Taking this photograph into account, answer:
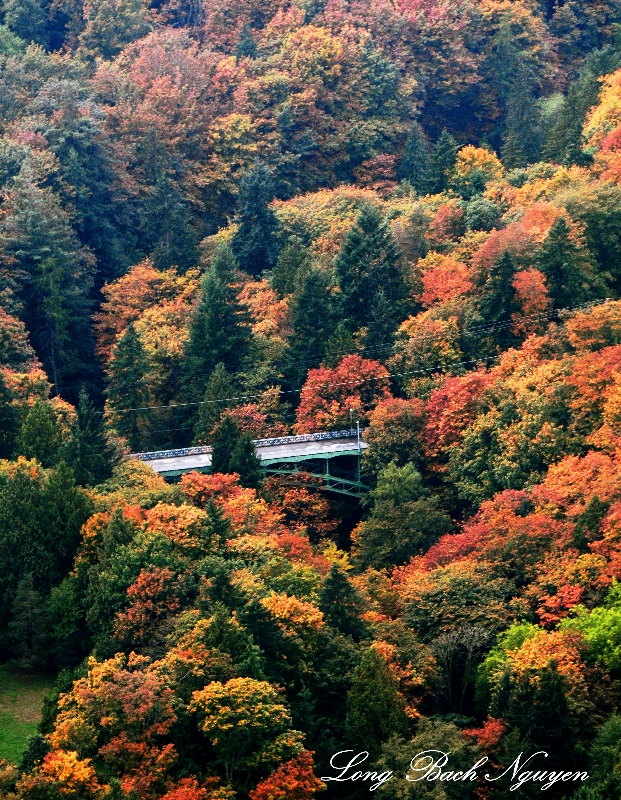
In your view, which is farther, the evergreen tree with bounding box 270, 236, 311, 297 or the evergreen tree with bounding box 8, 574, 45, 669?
the evergreen tree with bounding box 270, 236, 311, 297

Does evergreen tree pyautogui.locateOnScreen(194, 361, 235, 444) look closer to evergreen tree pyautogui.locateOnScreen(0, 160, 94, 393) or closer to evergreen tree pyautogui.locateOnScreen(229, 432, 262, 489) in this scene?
evergreen tree pyautogui.locateOnScreen(229, 432, 262, 489)

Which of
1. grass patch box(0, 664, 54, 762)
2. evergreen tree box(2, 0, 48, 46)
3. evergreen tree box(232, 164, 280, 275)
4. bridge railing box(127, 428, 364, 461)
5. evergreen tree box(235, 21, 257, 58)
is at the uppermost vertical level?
evergreen tree box(2, 0, 48, 46)

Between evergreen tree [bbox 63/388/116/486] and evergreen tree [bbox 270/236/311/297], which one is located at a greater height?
evergreen tree [bbox 270/236/311/297]

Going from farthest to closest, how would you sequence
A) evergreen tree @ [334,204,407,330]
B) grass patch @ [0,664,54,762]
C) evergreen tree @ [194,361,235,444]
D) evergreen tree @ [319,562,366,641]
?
evergreen tree @ [334,204,407,330] < evergreen tree @ [194,361,235,444] < evergreen tree @ [319,562,366,641] < grass patch @ [0,664,54,762]

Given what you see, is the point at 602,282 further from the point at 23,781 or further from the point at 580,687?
the point at 23,781

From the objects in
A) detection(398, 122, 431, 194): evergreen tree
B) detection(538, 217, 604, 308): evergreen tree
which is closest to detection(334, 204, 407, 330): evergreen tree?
detection(538, 217, 604, 308): evergreen tree

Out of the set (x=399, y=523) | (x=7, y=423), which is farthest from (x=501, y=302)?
(x=7, y=423)

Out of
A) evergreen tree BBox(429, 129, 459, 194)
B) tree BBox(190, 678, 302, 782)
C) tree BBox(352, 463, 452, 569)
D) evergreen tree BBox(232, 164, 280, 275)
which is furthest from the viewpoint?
evergreen tree BBox(429, 129, 459, 194)

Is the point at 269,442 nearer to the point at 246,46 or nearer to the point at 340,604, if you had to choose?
the point at 340,604

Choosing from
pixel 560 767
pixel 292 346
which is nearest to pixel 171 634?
Answer: pixel 560 767
